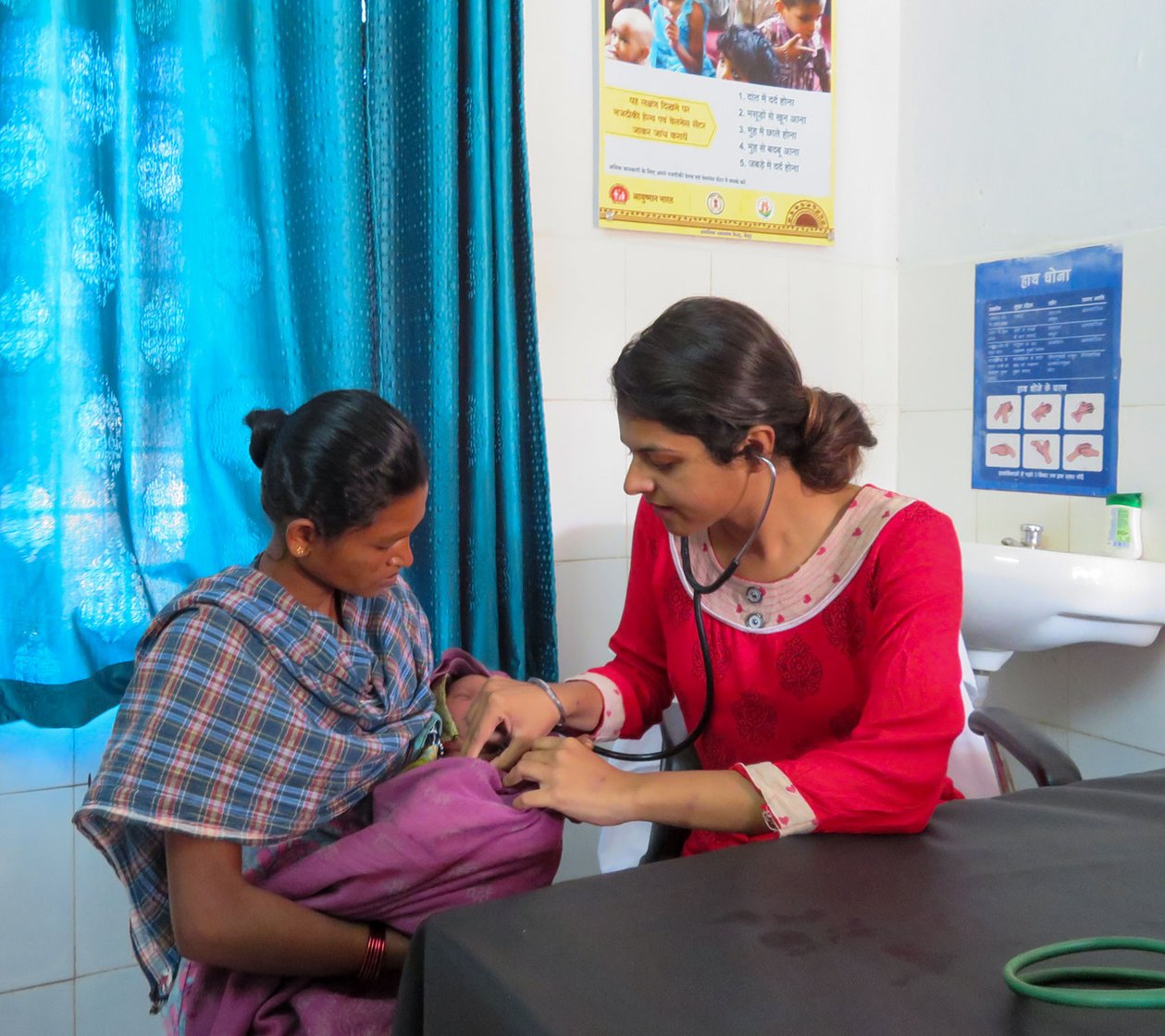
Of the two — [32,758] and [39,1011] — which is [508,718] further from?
[39,1011]

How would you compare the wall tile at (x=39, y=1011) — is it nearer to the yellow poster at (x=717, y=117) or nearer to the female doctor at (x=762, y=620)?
the female doctor at (x=762, y=620)

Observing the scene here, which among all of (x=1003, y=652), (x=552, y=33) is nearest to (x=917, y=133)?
(x=552, y=33)

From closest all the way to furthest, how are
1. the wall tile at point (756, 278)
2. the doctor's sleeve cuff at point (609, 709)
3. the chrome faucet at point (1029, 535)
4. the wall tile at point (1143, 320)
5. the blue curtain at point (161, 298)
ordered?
the doctor's sleeve cuff at point (609, 709)
the blue curtain at point (161, 298)
the wall tile at point (1143, 320)
the chrome faucet at point (1029, 535)
the wall tile at point (756, 278)

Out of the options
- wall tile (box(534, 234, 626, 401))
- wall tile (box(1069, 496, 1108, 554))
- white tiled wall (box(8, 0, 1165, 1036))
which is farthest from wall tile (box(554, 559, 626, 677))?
wall tile (box(1069, 496, 1108, 554))

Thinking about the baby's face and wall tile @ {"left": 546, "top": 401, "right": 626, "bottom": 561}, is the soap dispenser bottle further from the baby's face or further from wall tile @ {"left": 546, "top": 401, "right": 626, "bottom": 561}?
the baby's face

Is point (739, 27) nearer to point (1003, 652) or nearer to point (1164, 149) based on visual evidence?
point (1164, 149)

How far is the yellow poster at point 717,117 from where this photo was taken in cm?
212

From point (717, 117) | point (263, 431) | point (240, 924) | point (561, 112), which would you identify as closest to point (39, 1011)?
point (240, 924)

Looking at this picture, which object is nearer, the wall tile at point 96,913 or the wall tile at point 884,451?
the wall tile at point 96,913

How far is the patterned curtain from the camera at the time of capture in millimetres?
1795

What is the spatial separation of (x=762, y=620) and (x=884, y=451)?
1.32m

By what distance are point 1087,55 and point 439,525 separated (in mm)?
1533

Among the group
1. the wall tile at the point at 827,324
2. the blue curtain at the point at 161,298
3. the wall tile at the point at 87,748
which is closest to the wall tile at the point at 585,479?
the blue curtain at the point at 161,298

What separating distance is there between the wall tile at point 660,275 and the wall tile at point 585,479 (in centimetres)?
20
